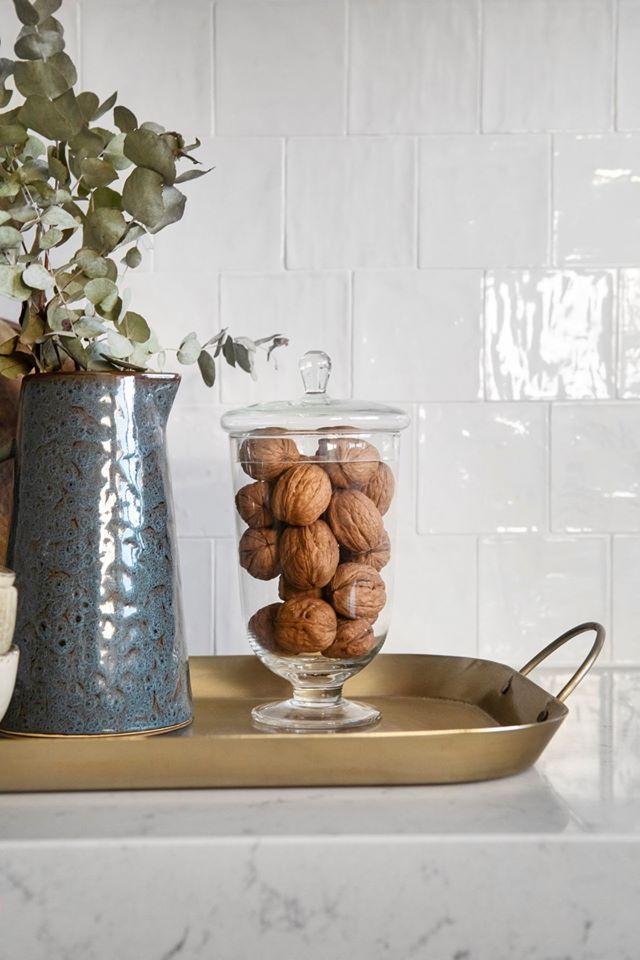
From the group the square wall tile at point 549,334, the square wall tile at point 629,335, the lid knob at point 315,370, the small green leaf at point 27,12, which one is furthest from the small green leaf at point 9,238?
the square wall tile at point 629,335

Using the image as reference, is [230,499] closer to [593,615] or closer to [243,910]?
[593,615]

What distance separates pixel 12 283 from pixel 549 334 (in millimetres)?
630

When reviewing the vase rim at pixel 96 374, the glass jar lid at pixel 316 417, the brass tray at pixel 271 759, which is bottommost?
the brass tray at pixel 271 759

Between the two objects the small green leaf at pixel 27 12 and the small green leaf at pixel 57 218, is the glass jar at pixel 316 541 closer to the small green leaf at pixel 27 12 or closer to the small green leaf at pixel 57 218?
the small green leaf at pixel 57 218

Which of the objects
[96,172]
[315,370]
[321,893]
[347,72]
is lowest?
[321,893]

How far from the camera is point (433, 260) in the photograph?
3.70ft

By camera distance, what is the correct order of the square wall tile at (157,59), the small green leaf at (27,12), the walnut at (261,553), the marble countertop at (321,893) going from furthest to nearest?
the square wall tile at (157,59)
the walnut at (261,553)
the small green leaf at (27,12)
the marble countertop at (321,893)

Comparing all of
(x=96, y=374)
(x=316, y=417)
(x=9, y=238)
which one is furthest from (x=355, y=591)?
(x=9, y=238)

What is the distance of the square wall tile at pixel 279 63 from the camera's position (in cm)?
112

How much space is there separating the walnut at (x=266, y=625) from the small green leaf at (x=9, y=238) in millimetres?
326

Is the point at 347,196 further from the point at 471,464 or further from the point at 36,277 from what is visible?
the point at 36,277

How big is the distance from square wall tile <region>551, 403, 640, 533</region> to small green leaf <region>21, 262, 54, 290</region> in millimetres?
622

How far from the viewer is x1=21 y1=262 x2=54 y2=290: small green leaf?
71cm

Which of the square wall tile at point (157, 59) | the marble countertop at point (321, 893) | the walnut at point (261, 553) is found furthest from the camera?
the square wall tile at point (157, 59)
